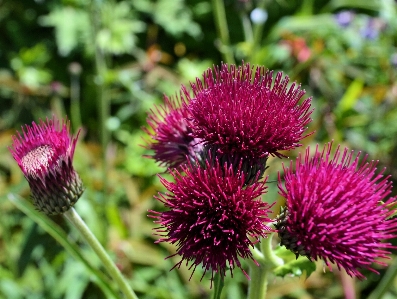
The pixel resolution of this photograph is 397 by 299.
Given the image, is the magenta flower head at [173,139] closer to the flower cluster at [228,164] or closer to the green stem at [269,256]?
the flower cluster at [228,164]

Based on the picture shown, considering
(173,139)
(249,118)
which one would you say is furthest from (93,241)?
(249,118)

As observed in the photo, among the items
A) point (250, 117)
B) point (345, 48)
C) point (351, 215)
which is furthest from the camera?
point (345, 48)

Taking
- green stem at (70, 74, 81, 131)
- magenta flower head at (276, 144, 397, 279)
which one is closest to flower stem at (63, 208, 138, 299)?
magenta flower head at (276, 144, 397, 279)

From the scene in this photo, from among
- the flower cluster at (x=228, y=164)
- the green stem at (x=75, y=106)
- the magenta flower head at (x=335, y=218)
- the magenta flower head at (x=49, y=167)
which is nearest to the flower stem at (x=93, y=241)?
the magenta flower head at (x=49, y=167)

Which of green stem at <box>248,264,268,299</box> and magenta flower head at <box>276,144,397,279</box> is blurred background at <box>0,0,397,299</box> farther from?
magenta flower head at <box>276,144,397,279</box>

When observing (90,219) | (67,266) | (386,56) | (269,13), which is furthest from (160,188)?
(269,13)

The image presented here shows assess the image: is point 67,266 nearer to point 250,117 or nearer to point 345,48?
point 250,117
